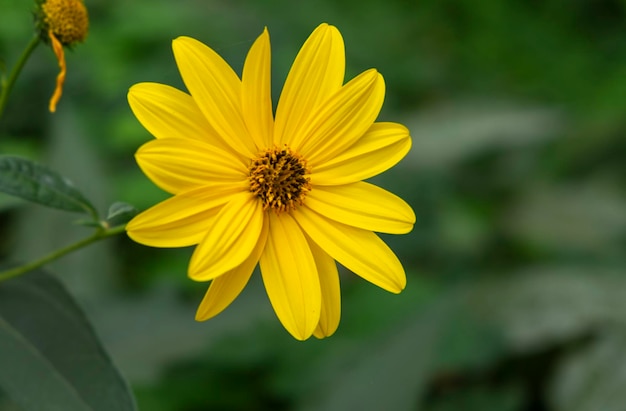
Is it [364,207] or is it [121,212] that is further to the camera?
[364,207]

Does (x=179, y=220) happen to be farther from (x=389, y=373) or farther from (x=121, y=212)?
(x=389, y=373)

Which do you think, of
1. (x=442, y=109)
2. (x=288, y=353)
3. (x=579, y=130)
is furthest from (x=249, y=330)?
(x=579, y=130)

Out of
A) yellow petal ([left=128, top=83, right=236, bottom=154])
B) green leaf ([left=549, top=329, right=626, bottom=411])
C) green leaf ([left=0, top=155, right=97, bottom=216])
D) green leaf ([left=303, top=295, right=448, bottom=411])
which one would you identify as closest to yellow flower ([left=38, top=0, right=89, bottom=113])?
green leaf ([left=0, top=155, right=97, bottom=216])

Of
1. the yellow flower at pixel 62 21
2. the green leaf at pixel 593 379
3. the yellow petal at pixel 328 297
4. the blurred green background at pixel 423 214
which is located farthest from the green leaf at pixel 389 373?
the yellow flower at pixel 62 21

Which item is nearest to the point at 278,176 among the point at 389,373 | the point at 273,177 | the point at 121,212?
the point at 273,177

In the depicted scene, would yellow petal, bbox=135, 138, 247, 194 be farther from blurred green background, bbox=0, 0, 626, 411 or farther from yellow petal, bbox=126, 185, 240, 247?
blurred green background, bbox=0, 0, 626, 411

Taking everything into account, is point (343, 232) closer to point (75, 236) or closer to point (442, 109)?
point (75, 236)
